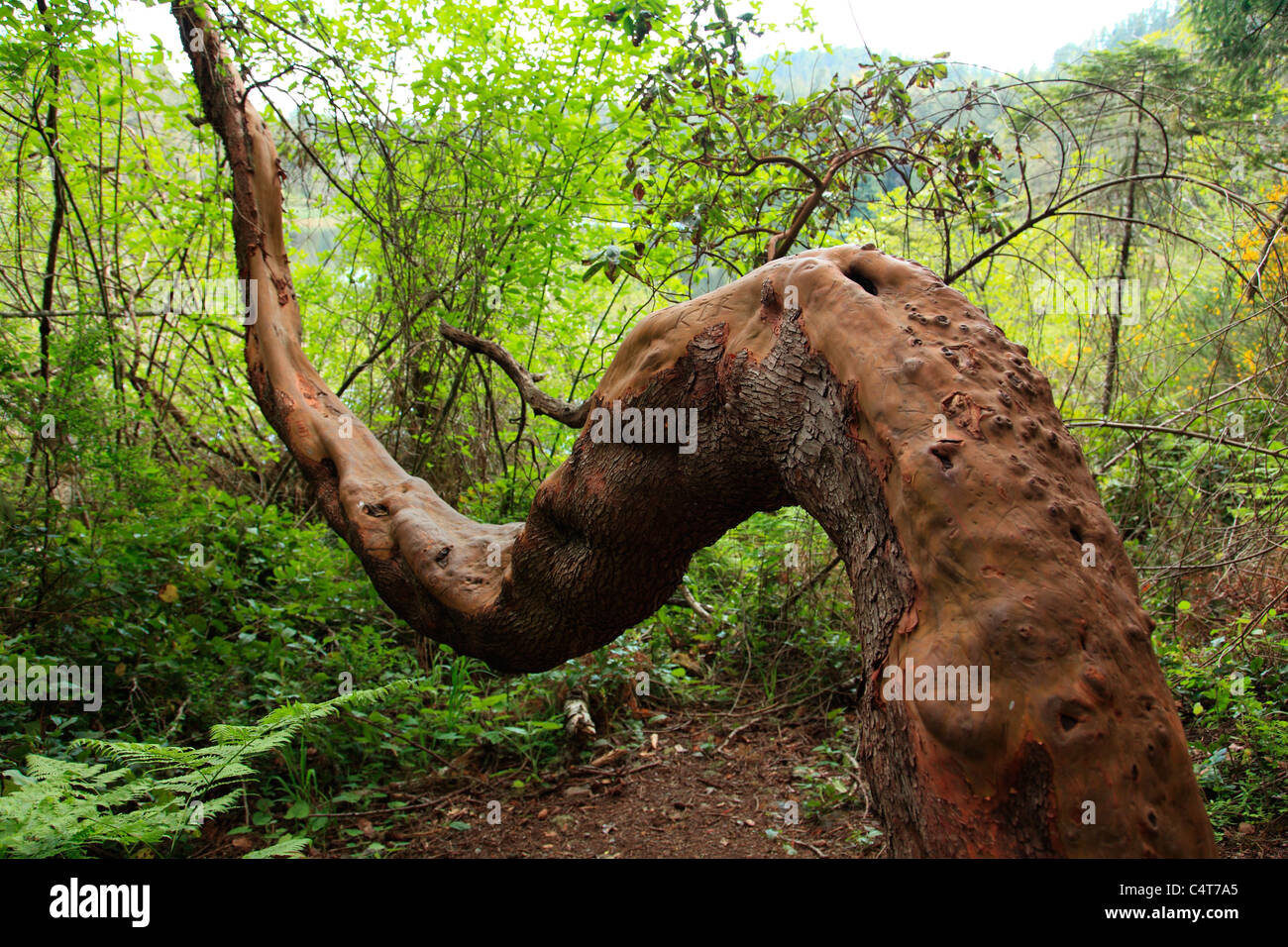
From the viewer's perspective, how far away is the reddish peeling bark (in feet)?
3.83

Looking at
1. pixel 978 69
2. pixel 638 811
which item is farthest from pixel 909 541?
pixel 978 69

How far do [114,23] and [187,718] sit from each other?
3889 millimetres

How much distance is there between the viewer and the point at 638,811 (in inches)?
146

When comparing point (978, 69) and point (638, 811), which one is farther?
point (978, 69)

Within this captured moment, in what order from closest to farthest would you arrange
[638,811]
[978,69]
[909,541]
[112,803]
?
1. [909,541]
2. [112,803]
3. [638,811]
4. [978,69]

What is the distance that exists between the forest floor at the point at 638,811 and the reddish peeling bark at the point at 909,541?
4.05ft

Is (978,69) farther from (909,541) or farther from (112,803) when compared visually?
(112,803)

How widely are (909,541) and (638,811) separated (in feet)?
9.08

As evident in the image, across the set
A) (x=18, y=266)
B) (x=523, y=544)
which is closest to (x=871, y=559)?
(x=523, y=544)

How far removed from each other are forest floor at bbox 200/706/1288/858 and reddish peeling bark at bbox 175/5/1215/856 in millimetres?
1234

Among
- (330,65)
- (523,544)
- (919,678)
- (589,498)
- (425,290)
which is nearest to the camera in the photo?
(919,678)
